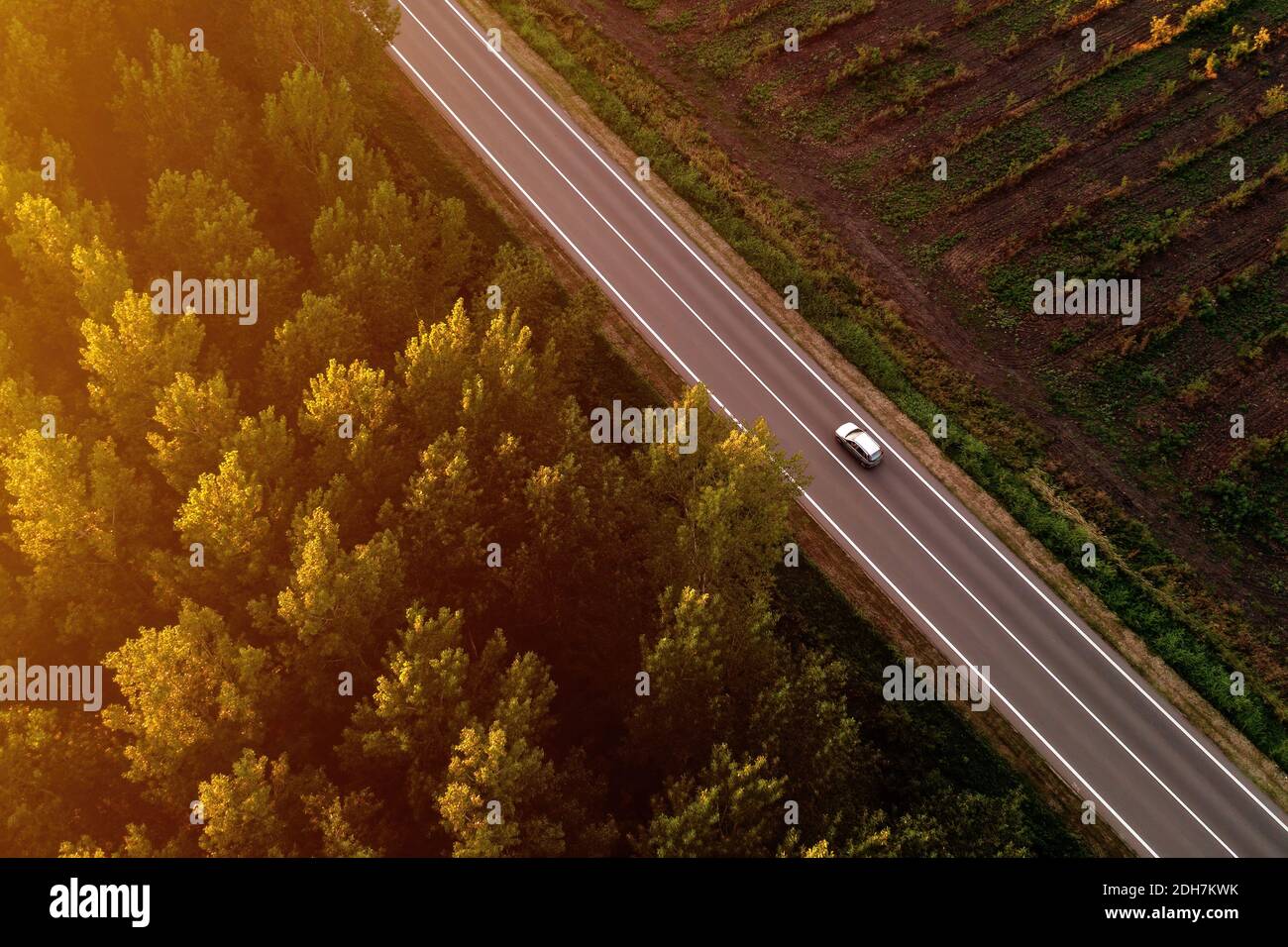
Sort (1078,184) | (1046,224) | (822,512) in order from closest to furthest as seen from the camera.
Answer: (822,512) < (1046,224) < (1078,184)

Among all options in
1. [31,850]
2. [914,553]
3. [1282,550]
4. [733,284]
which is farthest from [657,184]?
[31,850]

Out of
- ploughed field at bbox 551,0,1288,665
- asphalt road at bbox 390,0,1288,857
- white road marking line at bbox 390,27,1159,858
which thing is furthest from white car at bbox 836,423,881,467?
ploughed field at bbox 551,0,1288,665

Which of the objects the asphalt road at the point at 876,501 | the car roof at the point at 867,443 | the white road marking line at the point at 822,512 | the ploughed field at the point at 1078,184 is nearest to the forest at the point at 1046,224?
the ploughed field at the point at 1078,184

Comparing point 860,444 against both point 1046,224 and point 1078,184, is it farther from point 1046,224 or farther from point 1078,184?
point 1078,184

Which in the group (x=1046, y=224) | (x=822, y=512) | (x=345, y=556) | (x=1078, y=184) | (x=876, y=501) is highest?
(x=1078, y=184)

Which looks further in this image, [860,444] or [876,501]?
[860,444]

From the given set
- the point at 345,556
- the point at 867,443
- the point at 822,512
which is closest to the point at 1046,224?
the point at 867,443

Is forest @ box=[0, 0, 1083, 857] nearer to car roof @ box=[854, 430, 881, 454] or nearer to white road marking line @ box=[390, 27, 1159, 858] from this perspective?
white road marking line @ box=[390, 27, 1159, 858]
